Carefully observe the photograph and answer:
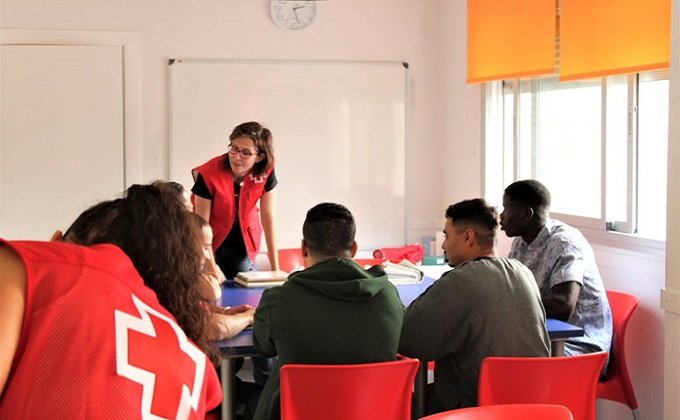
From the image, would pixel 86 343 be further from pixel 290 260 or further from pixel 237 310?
pixel 290 260

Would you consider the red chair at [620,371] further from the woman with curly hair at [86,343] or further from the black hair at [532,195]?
the woman with curly hair at [86,343]

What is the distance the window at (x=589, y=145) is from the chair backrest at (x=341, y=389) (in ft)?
6.25

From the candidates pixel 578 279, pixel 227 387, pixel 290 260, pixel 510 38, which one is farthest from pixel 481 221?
pixel 510 38

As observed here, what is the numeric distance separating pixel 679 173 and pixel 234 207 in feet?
7.21

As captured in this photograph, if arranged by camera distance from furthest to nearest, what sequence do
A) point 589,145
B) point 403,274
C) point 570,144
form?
point 570,144
point 589,145
point 403,274

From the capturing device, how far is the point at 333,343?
270 centimetres

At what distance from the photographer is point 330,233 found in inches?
115

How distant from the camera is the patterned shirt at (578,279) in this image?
3584 millimetres

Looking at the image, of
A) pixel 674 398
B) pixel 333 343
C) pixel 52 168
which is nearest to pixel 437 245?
pixel 52 168

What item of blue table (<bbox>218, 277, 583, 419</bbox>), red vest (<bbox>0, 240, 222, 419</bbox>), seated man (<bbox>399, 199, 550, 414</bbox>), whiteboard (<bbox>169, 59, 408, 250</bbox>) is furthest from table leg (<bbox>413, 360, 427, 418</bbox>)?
whiteboard (<bbox>169, 59, 408, 250</bbox>)

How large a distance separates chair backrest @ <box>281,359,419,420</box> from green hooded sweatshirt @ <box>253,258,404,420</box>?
120 mm

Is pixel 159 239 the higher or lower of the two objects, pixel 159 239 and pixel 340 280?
the higher

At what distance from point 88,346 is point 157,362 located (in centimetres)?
11

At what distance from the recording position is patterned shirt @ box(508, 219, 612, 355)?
11.8 feet
